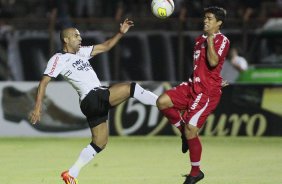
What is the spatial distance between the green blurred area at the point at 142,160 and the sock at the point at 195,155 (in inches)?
26.1

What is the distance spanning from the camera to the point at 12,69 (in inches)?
813

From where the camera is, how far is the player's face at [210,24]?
1070 centimetres

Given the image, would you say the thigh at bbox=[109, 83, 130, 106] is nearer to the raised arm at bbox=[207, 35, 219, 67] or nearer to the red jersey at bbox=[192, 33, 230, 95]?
the red jersey at bbox=[192, 33, 230, 95]

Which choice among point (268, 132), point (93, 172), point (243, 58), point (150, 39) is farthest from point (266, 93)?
point (93, 172)

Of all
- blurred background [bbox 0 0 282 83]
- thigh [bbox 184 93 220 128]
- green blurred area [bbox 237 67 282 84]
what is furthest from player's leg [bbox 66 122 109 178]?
blurred background [bbox 0 0 282 83]

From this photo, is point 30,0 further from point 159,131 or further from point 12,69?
point 159,131

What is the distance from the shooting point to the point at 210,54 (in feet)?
34.5

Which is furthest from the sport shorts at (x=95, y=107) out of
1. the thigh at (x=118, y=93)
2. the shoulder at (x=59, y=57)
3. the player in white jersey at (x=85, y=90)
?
the shoulder at (x=59, y=57)

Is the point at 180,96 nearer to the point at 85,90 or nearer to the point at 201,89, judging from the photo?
the point at 201,89

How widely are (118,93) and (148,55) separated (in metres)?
9.43

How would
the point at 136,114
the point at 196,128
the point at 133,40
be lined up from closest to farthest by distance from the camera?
the point at 196,128 → the point at 136,114 → the point at 133,40

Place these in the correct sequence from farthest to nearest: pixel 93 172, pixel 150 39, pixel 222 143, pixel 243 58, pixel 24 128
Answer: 1. pixel 150 39
2. pixel 243 58
3. pixel 24 128
4. pixel 222 143
5. pixel 93 172

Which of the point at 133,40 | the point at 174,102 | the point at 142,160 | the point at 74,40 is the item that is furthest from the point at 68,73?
the point at 133,40

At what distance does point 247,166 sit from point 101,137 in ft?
9.48
